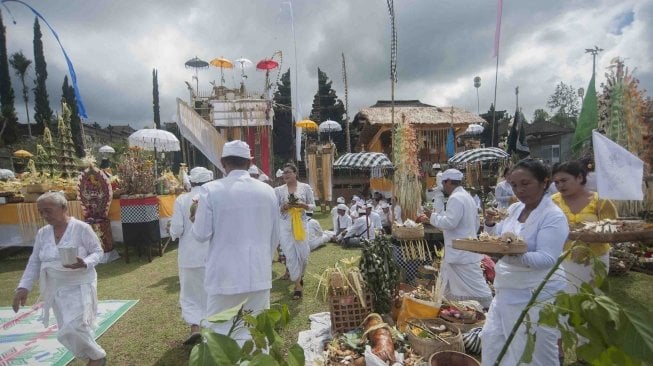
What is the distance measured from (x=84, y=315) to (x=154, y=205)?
18.5 feet

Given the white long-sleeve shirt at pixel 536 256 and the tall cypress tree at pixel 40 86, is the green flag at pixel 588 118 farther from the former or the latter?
the tall cypress tree at pixel 40 86

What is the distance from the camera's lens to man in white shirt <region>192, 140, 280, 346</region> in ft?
9.62

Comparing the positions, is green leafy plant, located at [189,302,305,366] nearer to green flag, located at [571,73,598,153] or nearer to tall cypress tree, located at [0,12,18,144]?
green flag, located at [571,73,598,153]

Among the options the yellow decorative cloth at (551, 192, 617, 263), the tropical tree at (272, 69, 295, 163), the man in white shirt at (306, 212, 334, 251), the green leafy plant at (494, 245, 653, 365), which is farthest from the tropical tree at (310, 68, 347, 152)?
the green leafy plant at (494, 245, 653, 365)

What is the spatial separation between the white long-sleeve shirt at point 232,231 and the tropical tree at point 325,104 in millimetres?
25393

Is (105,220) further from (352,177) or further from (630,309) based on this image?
(352,177)

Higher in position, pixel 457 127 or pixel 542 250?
pixel 457 127

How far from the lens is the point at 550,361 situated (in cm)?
227

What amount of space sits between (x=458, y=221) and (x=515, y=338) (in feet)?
7.39

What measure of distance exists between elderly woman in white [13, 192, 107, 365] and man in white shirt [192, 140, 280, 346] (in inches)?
43.9

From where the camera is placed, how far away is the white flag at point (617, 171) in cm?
289

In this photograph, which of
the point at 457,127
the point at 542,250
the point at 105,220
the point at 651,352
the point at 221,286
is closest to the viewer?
the point at 651,352

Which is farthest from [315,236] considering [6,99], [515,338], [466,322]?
[6,99]

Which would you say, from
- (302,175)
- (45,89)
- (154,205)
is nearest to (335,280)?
(154,205)
